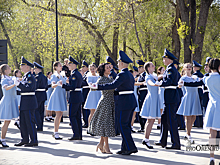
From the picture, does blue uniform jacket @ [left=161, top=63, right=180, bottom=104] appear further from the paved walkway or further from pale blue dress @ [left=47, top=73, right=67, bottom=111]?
pale blue dress @ [left=47, top=73, right=67, bottom=111]

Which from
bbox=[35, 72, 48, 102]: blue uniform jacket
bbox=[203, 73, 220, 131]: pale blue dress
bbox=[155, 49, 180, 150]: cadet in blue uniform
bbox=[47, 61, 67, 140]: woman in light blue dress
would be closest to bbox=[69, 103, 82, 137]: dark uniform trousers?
bbox=[47, 61, 67, 140]: woman in light blue dress

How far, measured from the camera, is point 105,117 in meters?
7.37

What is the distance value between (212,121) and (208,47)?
2538cm

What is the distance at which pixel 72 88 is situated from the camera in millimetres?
9164

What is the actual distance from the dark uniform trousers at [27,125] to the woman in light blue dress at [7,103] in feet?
1.30

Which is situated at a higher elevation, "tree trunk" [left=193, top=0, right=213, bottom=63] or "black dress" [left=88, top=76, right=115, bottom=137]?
"tree trunk" [left=193, top=0, right=213, bottom=63]

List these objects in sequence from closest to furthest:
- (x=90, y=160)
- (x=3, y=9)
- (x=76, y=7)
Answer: (x=90, y=160)
(x=76, y=7)
(x=3, y=9)

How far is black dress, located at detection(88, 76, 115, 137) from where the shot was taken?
7355mm

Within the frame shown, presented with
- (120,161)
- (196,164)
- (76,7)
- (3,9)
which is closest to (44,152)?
(120,161)

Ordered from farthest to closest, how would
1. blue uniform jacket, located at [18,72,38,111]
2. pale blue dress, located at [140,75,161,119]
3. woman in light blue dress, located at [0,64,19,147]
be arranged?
1. woman in light blue dress, located at [0,64,19,147]
2. pale blue dress, located at [140,75,161,119]
3. blue uniform jacket, located at [18,72,38,111]

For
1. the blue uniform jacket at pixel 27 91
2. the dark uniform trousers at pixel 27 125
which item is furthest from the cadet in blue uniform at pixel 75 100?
the dark uniform trousers at pixel 27 125

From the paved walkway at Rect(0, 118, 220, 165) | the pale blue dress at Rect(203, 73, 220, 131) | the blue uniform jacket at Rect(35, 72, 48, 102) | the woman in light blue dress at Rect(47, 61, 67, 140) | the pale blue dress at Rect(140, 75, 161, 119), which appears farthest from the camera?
the blue uniform jacket at Rect(35, 72, 48, 102)

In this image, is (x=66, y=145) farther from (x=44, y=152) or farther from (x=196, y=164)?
(x=196, y=164)

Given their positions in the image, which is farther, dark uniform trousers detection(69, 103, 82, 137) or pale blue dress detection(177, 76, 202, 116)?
dark uniform trousers detection(69, 103, 82, 137)
